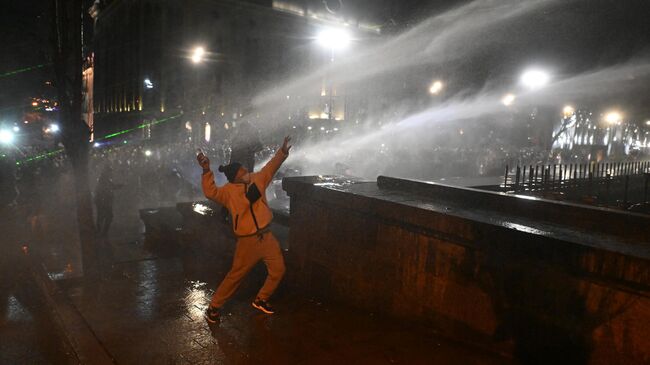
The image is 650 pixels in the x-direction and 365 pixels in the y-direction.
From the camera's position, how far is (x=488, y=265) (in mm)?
3547

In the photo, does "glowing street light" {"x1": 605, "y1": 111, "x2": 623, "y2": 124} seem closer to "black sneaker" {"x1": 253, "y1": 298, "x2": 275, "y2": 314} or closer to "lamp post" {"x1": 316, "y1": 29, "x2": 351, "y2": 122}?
"lamp post" {"x1": 316, "y1": 29, "x2": 351, "y2": 122}

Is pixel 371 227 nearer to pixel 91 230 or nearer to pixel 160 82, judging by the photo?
pixel 91 230

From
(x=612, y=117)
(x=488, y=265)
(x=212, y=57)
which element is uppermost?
(x=212, y=57)

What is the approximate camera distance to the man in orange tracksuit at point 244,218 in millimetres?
4395

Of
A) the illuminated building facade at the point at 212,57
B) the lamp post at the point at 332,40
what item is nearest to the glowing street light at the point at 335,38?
the lamp post at the point at 332,40

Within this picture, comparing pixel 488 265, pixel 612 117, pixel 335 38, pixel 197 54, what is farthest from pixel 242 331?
pixel 197 54

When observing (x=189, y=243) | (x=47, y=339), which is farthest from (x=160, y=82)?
(x=47, y=339)

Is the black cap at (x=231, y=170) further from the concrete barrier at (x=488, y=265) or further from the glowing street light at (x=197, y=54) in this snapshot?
the glowing street light at (x=197, y=54)

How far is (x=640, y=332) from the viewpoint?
276 centimetres

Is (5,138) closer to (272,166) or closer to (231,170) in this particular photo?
(231,170)

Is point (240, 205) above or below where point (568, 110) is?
below

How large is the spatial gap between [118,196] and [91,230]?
35.8 ft

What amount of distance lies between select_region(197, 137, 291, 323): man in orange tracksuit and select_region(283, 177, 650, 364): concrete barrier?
81 centimetres

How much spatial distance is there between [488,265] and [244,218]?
2.24 m
